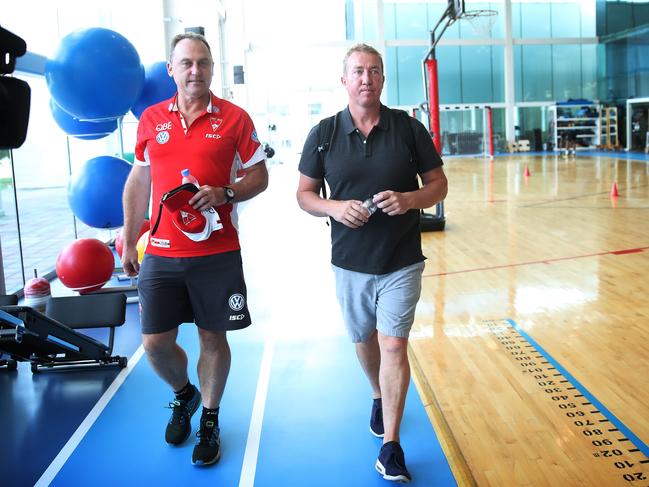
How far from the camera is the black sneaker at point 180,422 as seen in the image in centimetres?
297

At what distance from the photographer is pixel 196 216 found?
8.46 feet

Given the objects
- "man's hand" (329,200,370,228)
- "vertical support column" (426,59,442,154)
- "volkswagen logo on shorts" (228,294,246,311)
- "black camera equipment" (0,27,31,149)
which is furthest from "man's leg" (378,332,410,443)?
"vertical support column" (426,59,442,154)

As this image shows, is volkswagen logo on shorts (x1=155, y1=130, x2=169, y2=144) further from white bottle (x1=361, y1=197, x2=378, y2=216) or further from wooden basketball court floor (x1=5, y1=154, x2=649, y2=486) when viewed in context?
wooden basketball court floor (x1=5, y1=154, x2=649, y2=486)

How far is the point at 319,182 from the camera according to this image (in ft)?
9.00

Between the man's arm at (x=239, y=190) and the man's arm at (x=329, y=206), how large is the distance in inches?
7.1

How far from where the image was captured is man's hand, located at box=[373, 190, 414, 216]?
2389 mm

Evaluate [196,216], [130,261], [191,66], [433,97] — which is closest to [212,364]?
[130,261]

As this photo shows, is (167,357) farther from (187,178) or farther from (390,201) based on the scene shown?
(390,201)

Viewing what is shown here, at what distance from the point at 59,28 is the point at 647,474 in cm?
690

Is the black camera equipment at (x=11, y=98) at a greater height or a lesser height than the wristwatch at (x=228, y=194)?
greater

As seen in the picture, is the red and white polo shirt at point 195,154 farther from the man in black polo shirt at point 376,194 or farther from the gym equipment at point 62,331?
the gym equipment at point 62,331

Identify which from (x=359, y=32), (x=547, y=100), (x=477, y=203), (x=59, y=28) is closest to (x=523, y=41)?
(x=547, y=100)

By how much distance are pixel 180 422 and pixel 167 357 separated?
1.14 feet

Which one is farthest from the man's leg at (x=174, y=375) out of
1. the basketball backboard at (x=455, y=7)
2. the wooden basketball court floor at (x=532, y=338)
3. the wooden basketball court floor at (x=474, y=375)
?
the basketball backboard at (x=455, y=7)
